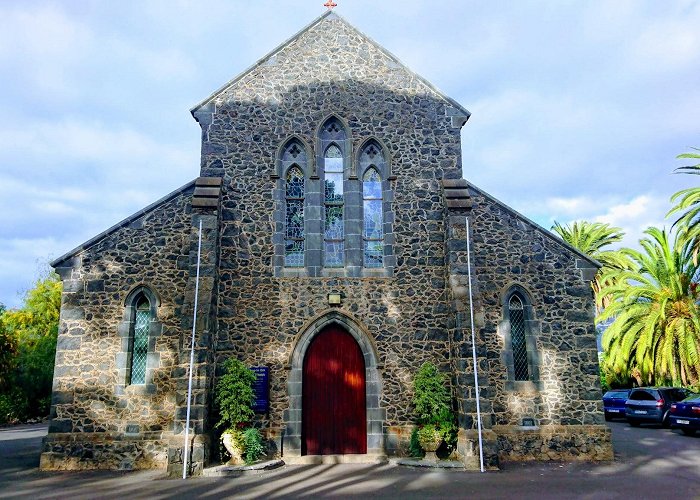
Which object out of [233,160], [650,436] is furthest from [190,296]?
[650,436]

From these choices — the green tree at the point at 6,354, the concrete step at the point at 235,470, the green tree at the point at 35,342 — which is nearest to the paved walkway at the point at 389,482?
the concrete step at the point at 235,470

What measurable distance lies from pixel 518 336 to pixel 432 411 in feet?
10.0

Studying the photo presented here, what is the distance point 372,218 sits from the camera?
45.9 ft

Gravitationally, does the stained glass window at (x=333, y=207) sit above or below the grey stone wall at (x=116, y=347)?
above

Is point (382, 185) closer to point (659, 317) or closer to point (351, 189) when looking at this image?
point (351, 189)

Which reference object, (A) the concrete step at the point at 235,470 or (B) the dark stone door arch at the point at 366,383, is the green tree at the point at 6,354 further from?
(B) the dark stone door arch at the point at 366,383

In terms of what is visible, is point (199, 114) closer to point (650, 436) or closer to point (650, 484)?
point (650, 484)

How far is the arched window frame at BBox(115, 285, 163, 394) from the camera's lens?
41.3 feet

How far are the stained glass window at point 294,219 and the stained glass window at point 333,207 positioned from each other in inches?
24.5

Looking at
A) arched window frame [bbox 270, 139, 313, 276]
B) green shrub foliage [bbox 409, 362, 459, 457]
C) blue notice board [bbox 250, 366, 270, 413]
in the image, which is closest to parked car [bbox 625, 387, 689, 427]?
green shrub foliage [bbox 409, 362, 459, 457]

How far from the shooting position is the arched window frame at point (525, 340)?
13125mm

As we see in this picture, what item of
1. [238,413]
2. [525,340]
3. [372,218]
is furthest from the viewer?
[372,218]

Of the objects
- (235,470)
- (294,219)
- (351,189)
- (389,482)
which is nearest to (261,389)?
(235,470)

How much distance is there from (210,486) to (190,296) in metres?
4.08
